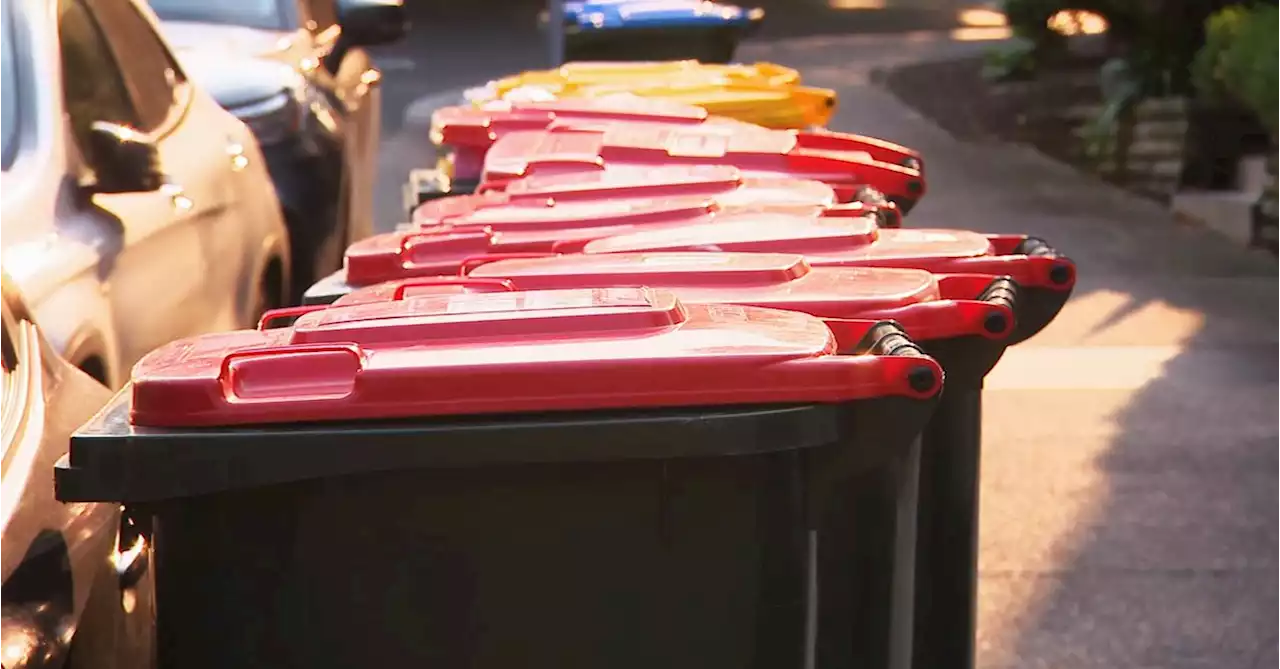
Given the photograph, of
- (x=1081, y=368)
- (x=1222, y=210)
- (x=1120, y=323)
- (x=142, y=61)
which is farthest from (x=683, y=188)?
(x=1222, y=210)

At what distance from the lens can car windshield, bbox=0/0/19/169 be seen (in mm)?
3818

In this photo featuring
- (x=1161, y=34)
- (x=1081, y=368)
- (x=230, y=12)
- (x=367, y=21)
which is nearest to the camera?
(x=230, y=12)

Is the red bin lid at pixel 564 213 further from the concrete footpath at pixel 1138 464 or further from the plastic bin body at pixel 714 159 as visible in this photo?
the concrete footpath at pixel 1138 464

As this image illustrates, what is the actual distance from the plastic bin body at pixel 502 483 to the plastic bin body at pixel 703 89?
342 cm

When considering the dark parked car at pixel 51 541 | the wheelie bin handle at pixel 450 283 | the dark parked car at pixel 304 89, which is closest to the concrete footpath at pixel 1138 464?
the wheelie bin handle at pixel 450 283

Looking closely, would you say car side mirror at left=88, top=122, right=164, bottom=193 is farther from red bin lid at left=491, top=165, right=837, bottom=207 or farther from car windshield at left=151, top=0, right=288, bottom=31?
car windshield at left=151, top=0, right=288, bottom=31

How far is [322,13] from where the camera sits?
27.0ft

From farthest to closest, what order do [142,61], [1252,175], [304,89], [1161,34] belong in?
[1161,34]
[1252,175]
[304,89]
[142,61]

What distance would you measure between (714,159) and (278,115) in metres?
1.98

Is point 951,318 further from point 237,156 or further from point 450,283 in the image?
point 237,156

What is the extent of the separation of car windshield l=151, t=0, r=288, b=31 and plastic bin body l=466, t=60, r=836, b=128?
3.74 feet

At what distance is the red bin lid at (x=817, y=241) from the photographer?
3.39 meters

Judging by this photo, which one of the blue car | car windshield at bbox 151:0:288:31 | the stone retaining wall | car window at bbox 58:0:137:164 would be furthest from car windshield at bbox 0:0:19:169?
the stone retaining wall

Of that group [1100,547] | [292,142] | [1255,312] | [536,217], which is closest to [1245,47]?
[1255,312]
